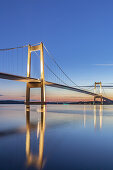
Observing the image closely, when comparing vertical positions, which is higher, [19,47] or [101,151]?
[19,47]

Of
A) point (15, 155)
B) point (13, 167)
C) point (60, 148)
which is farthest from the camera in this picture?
point (60, 148)

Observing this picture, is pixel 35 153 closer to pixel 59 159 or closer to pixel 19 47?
pixel 59 159

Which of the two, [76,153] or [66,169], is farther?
[76,153]

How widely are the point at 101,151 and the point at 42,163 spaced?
0.67 meters

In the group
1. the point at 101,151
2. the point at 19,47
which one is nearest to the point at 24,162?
the point at 101,151

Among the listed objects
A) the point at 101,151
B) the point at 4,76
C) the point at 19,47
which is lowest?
the point at 101,151

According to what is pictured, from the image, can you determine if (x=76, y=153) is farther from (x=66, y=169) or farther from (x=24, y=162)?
(x=24, y=162)

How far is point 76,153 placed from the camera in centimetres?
154

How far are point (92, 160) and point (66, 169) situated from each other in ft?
0.97

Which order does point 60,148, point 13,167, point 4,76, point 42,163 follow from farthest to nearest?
point 4,76 → point 60,148 → point 42,163 → point 13,167

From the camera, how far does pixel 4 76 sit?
15.8 meters

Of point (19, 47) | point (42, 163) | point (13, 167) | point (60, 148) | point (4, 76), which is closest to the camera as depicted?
point (13, 167)

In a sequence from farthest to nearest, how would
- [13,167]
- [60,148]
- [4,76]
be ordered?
[4,76], [60,148], [13,167]

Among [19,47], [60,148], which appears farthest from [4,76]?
[60,148]
